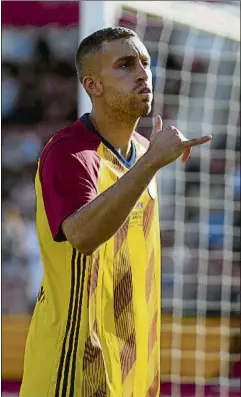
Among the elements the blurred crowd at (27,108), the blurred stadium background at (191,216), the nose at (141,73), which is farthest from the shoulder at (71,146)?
the blurred crowd at (27,108)

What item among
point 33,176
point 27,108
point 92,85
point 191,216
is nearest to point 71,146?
point 92,85

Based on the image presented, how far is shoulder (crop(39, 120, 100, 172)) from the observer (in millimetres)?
2711

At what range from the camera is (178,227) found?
22.7ft

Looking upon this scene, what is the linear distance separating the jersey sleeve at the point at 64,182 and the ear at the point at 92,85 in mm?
216

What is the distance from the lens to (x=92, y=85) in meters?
2.92

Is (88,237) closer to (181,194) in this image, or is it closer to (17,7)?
(181,194)

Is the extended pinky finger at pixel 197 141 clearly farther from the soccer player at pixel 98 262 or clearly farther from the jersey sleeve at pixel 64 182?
the jersey sleeve at pixel 64 182

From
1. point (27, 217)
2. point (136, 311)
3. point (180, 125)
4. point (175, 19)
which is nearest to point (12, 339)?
point (27, 217)

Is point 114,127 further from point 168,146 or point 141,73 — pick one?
point 168,146

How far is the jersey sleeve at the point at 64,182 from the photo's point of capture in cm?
262

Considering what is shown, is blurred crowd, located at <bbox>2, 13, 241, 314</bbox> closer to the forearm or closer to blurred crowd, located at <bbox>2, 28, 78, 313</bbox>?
blurred crowd, located at <bbox>2, 28, 78, 313</bbox>

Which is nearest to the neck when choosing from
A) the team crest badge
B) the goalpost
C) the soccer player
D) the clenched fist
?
the soccer player

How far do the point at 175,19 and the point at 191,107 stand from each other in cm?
195

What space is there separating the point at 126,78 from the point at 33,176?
573 centimetres
